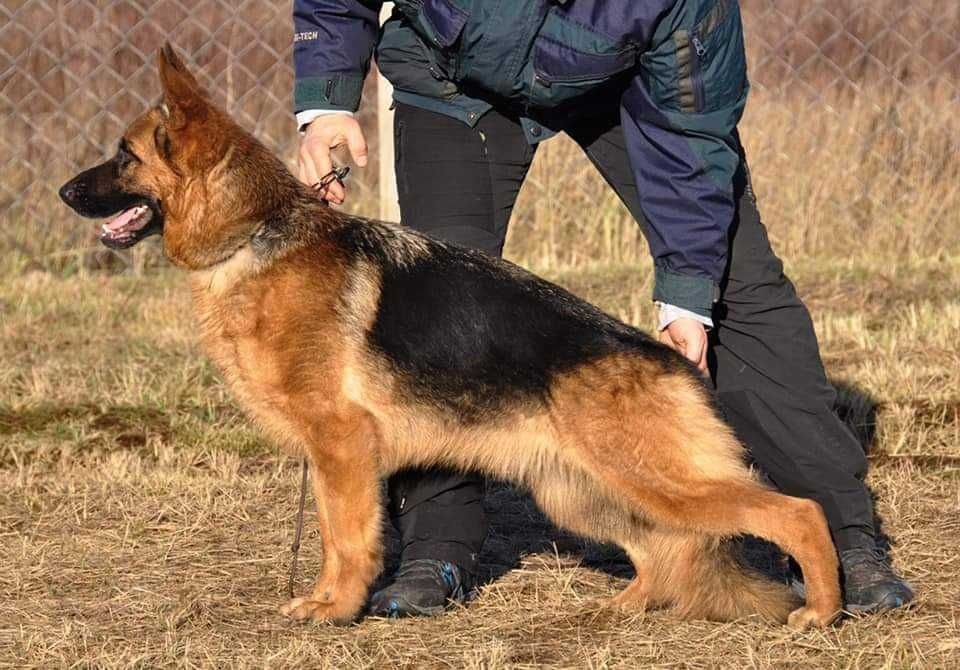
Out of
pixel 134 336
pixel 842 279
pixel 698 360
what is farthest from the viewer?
pixel 842 279

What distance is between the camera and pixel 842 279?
7438 millimetres

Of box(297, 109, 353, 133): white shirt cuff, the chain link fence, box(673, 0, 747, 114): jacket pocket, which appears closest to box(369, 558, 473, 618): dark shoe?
box(297, 109, 353, 133): white shirt cuff

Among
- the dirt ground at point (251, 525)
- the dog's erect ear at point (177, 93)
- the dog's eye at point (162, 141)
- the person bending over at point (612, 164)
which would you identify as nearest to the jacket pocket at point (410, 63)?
the person bending over at point (612, 164)

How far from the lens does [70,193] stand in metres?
3.70

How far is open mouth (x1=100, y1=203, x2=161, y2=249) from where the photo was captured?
367 cm

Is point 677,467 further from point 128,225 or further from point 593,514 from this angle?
point 128,225

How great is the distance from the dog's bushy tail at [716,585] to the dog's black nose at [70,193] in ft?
5.85

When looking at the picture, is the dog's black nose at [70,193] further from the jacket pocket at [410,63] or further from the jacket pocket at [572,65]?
the jacket pocket at [572,65]

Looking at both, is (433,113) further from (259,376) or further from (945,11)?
(945,11)

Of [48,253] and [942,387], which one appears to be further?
[48,253]

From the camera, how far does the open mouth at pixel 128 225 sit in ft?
12.0

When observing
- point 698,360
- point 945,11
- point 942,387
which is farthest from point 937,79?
point 698,360

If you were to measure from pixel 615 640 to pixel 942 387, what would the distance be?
2.78m

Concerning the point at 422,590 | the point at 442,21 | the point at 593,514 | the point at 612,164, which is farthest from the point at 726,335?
the point at 442,21
